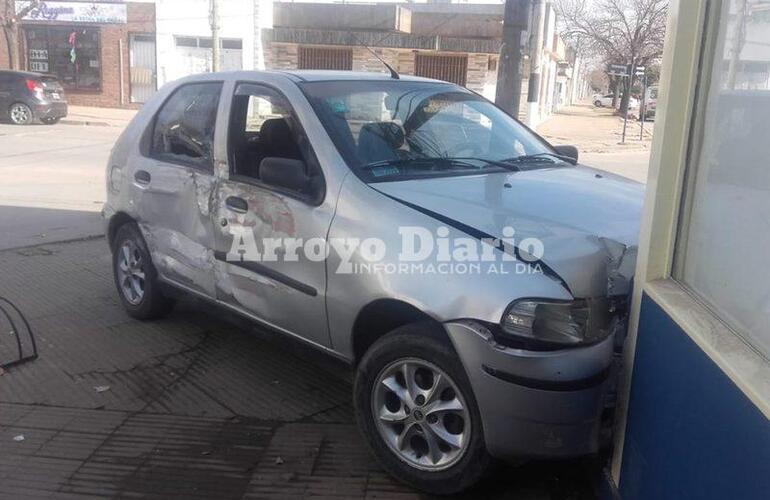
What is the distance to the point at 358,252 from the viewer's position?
326 centimetres

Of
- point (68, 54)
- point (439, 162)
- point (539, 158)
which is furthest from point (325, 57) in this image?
point (439, 162)

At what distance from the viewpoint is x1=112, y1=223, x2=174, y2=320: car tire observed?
16.6ft

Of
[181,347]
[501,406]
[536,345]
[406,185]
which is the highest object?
[406,185]

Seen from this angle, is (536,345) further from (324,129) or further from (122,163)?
(122,163)

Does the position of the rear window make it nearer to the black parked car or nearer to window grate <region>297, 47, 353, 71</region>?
the black parked car

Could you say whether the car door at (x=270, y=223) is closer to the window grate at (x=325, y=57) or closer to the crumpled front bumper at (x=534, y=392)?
the crumpled front bumper at (x=534, y=392)

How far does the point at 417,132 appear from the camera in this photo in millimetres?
4023

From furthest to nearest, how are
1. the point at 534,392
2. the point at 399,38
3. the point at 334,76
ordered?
the point at 399,38 < the point at 334,76 < the point at 534,392

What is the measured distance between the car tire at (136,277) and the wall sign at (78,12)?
25.3m

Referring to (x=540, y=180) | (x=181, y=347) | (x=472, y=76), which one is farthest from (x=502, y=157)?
(x=472, y=76)

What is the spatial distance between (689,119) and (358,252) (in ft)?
4.78

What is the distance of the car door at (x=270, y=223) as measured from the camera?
3.56m

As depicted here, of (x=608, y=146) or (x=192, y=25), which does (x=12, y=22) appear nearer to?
(x=192, y=25)

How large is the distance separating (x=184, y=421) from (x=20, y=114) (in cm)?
2094
